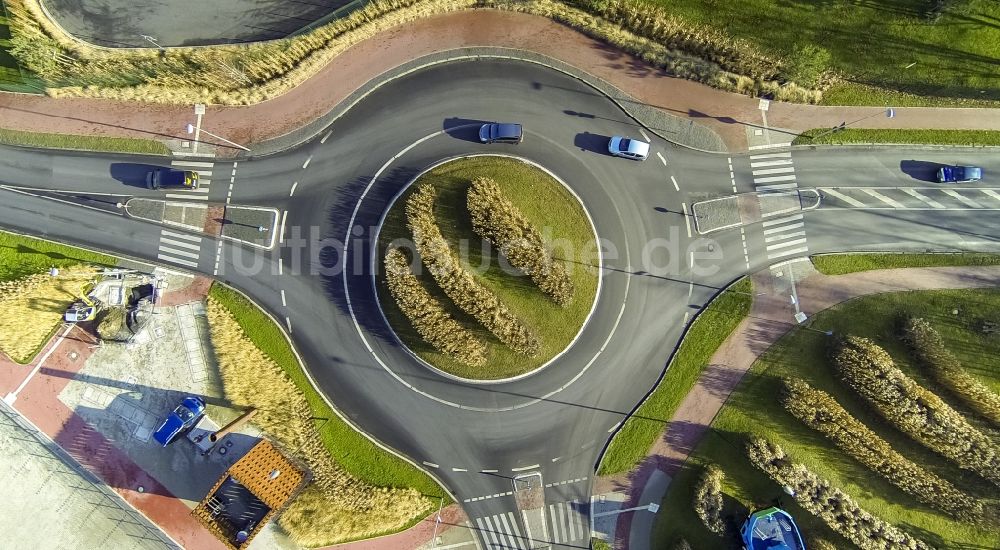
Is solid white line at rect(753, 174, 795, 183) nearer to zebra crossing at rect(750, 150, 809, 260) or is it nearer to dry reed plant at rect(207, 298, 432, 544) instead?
zebra crossing at rect(750, 150, 809, 260)

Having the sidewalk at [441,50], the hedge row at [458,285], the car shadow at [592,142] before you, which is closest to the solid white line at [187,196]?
the sidewalk at [441,50]

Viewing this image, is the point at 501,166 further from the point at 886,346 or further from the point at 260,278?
the point at 886,346

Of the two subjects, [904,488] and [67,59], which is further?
[67,59]

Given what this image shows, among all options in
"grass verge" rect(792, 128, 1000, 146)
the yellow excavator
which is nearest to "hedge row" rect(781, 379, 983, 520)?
"grass verge" rect(792, 128, 1000, 146)

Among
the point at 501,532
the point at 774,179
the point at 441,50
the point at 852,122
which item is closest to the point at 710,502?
the point at 501,532

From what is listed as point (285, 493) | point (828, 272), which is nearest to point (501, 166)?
point (828, 272)

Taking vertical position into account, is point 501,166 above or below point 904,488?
above

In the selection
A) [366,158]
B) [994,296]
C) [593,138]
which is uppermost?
[593,138]

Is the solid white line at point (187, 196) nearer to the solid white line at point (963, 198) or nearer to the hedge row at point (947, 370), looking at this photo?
the hedge row at point (947, 370)
